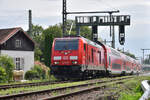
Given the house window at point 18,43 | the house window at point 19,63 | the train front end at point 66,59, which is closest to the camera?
the train front end at point 66,59

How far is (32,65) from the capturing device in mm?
39875

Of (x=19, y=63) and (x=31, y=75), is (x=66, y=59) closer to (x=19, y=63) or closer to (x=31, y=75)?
(x=31, y=75)

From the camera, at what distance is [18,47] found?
3906 cm

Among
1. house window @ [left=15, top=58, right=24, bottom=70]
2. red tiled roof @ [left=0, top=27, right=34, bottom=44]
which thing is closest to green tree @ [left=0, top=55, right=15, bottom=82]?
red tiled roof @ [left=0, top=27, right=34, bottom=44]

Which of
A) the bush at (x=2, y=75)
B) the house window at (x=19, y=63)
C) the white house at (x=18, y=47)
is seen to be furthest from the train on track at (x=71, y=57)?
the house window at (x=19, y=63)

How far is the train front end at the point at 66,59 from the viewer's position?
72.3 feet

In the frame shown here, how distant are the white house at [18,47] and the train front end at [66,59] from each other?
14.4m

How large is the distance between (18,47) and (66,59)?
58.5ft

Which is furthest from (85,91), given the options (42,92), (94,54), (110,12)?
(110,12)

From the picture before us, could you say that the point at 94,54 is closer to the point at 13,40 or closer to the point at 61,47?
the point at 61,47

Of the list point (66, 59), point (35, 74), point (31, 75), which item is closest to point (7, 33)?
point (31, 75)

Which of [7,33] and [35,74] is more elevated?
[7,33]

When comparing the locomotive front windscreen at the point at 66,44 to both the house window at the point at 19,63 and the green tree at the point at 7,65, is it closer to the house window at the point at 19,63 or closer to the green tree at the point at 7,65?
the green tree at the point at 7,65

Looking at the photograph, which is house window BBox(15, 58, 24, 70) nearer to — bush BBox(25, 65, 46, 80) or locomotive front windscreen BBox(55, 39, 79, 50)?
bush BBox(25, 65, 46, 80)
